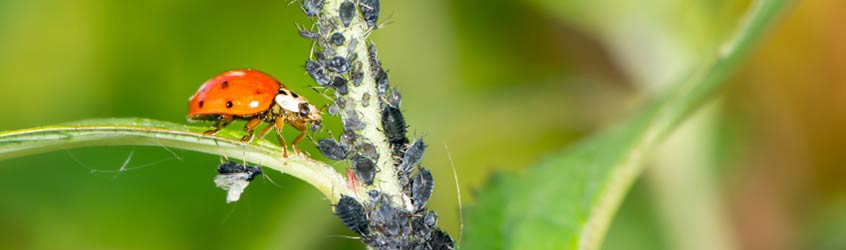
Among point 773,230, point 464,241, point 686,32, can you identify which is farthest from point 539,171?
point 773,230

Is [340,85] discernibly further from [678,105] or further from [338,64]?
[678,105]

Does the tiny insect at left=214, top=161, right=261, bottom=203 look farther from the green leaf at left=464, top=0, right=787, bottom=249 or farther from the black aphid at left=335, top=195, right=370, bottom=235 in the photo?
the green leaf at left=464, top=0, right=787, bottom=249

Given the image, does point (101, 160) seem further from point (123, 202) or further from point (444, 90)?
point (444, 90)

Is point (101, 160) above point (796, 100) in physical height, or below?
below

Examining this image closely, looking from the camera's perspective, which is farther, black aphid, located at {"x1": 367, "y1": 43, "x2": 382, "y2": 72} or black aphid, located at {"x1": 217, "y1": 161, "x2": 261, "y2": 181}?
black aphid, located at {"x1": 217, "y1": 161, "x2": 261, "y2": 181}

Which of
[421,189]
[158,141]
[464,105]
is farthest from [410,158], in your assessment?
[464,105]

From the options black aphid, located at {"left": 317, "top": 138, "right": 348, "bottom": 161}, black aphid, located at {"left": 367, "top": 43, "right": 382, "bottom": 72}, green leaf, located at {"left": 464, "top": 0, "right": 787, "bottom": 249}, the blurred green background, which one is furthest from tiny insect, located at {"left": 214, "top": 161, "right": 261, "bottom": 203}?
the blurred green background

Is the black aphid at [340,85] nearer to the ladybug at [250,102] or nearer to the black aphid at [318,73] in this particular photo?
the black aphid at [318,73]
